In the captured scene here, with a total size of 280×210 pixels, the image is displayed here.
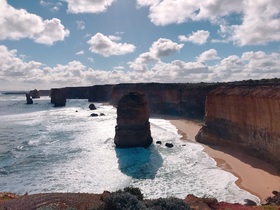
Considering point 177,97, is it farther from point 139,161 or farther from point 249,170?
point 249,170

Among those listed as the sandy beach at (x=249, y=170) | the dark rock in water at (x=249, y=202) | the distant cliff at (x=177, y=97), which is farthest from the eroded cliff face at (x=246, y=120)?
the distant cliff at (x=177, y=97)

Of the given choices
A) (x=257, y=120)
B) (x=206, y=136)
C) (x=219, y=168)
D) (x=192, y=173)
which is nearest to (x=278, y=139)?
(x=257, y=120)

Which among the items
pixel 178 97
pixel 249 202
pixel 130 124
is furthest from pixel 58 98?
pixel 249 202

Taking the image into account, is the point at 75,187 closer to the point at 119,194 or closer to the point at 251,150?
the point at 119,194

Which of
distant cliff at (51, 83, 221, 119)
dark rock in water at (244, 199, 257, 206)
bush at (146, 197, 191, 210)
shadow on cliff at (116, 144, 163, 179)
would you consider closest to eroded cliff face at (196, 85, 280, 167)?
dark rock in water at (244, 199, 257, 206)

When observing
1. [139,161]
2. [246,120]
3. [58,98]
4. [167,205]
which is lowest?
[139,161]

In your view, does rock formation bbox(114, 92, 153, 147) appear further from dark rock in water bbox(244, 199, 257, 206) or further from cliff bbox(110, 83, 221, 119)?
cliff bbox(110, 83, 221, 119)

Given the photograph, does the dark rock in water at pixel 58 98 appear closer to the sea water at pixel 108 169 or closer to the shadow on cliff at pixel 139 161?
the sea water at pixel 108 169
